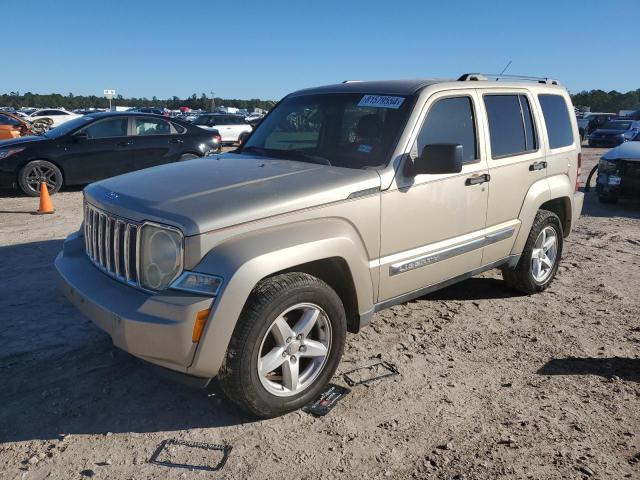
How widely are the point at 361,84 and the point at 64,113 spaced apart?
32.4 meters

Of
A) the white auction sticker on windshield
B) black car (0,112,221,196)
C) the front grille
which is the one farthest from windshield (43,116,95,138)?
the white auction sticker on windshield

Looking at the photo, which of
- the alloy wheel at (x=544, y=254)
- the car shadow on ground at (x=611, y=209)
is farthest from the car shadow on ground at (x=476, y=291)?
the car shadow on ground at (x=611, y=209)

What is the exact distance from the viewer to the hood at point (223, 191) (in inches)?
117

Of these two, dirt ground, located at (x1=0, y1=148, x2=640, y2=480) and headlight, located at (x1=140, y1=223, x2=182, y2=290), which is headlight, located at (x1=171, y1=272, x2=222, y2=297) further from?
dirt ground, located at (x1=0, y1=148, x2=640, y2=480)

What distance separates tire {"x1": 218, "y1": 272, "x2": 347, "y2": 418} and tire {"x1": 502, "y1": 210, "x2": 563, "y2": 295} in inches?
96.8

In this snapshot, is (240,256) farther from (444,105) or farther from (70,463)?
(444,105)

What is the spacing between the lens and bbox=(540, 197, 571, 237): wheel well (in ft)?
18.2

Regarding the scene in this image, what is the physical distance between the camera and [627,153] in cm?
1008

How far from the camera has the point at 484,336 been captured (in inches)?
176

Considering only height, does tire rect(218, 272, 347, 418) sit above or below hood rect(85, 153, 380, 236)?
below

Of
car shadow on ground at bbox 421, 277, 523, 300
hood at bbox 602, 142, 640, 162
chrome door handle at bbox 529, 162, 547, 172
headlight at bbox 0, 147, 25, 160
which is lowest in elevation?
car shadow on ground at bbox 421, 277, 523, 300

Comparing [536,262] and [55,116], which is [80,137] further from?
[55,116]

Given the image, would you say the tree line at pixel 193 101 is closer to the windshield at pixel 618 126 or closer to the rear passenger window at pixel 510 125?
the windshield at pixel 618 126

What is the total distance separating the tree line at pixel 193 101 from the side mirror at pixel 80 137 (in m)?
65.8
